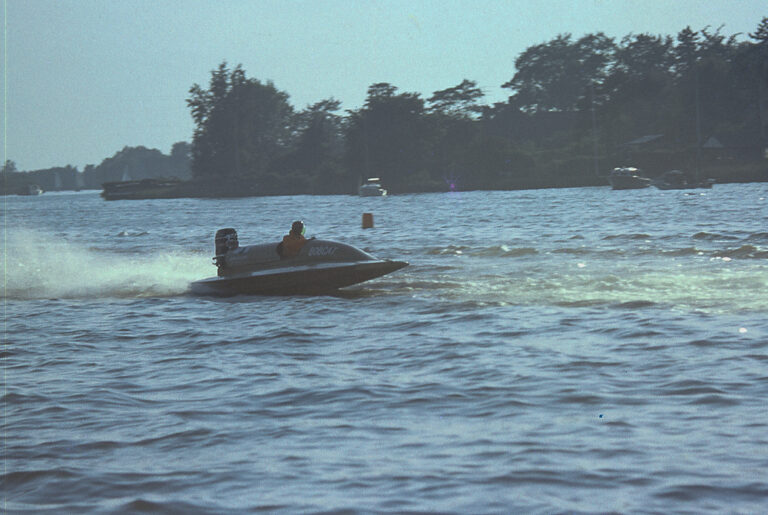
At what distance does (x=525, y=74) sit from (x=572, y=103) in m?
13.6

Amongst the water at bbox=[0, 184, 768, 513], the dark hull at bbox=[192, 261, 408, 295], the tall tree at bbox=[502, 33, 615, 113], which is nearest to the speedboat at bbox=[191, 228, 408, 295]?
the dark hull at bbox=[192, 261, 408, 295]

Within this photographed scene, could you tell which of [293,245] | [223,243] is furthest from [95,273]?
[293,245]

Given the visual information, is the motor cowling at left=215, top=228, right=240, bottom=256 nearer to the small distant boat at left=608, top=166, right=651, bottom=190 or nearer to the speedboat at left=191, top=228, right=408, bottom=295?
the speedboat at left=191, top=228, right=408, bottom=295

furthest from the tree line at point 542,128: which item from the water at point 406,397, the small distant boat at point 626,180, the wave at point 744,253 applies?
the water at point 406,397

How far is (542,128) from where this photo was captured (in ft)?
483

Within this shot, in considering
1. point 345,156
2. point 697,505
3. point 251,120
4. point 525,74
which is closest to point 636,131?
point 345,156

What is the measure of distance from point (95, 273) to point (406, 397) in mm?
22431

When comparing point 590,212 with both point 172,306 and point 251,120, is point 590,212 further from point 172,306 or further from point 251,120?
point 251,120

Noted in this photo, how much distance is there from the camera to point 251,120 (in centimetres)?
18650

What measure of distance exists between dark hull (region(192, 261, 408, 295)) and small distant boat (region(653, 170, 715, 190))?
66022 mm

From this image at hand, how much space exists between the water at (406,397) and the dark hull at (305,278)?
0.49 m

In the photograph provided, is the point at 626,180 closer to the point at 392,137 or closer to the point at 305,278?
the point at 392,137

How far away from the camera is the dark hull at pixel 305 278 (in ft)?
67.0

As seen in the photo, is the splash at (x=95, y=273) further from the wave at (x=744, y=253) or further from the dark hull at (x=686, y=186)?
the dark hull at (x=686, y=186)
